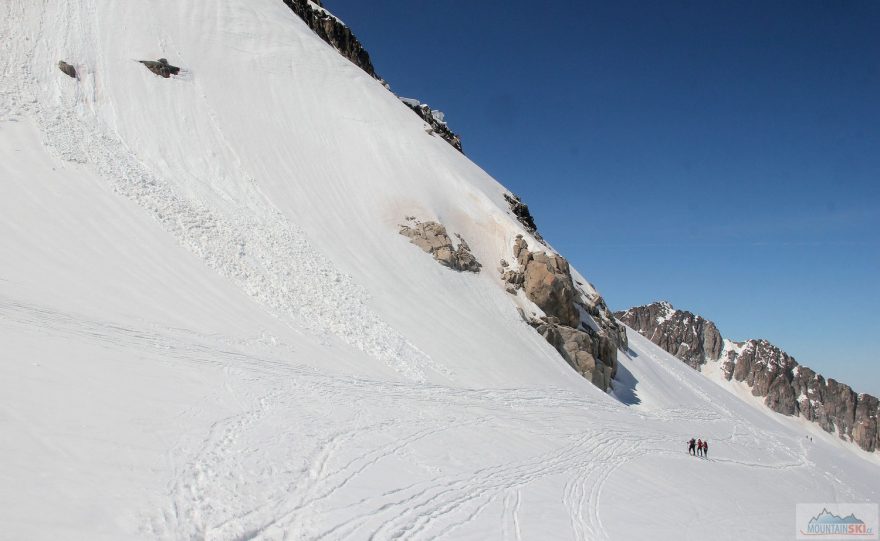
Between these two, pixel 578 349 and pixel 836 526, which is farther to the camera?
pixel 578 349

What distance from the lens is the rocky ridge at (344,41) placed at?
5172cm

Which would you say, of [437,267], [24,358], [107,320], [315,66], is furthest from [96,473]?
[315,66]

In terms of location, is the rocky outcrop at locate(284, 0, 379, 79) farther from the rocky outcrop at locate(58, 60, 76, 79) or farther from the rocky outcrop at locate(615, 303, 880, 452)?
the rocky outcrop at locate(615, 303, 880, 452)

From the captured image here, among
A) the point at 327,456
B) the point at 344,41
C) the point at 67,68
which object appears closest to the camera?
the point at 327,456

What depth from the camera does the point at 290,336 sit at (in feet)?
60.4

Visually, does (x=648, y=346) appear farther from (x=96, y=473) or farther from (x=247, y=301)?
(x=96, y=473)

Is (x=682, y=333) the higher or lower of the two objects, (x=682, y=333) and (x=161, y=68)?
the lower

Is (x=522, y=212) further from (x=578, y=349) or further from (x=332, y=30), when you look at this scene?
(x=332, y=30)

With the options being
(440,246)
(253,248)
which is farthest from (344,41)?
(253,248)

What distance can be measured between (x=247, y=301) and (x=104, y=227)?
243 inches

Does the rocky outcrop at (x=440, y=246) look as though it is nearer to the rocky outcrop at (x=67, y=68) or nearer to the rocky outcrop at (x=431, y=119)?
the rocky outcrop at (x=67, y=68)

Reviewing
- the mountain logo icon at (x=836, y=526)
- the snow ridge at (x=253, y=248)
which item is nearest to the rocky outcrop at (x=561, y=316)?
the snow ridge at (x=253, y=248)

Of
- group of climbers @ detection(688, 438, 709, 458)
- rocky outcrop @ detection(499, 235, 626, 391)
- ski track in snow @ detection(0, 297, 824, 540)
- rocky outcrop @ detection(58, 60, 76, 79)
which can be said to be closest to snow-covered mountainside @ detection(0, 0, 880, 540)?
ski track in snow @ detection(0, 297, 824, 540)

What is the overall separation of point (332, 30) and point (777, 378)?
120 metres
